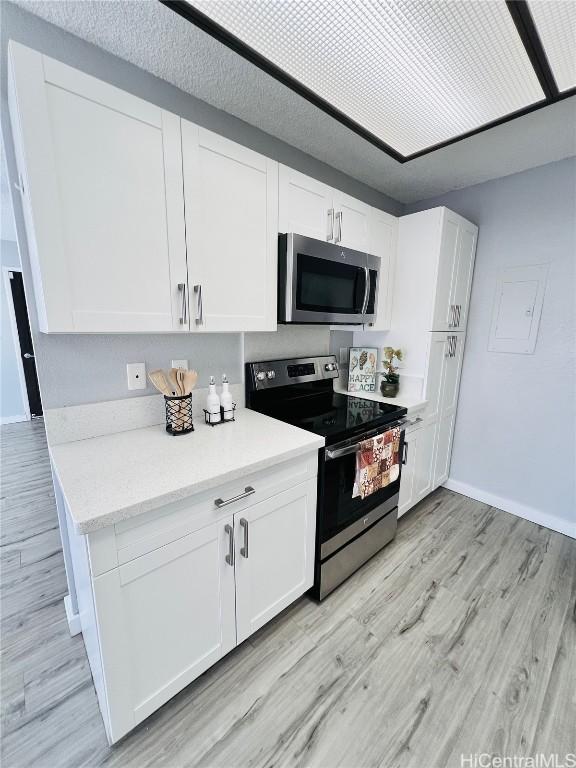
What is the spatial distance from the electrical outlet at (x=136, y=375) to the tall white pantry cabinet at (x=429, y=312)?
168 cm

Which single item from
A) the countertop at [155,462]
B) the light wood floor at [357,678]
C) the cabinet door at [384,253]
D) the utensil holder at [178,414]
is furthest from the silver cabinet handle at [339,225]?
the light wood floor at [357,678]

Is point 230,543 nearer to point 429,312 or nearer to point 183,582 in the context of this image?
point 183,582

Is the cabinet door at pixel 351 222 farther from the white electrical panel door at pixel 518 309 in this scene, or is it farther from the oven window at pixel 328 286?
the white electrical panel door at pixel 518 309

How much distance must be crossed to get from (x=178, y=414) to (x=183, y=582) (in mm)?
661

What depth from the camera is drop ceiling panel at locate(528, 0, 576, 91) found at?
926 mm

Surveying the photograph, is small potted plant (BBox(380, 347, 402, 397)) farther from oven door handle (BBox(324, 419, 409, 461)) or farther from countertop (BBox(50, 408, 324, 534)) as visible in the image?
countertop (BBox(50, 408, 324, 534))

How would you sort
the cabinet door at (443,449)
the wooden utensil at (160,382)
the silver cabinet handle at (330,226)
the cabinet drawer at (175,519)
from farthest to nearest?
the cabinet door at (443,449) < the silver cabinet handle at (330,226) < the wooden utensil at (160,382) < the cabinet drawer at (175,519)

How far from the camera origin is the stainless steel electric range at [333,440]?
61.3 inches

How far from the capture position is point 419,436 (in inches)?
89.2

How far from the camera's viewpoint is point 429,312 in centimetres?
220

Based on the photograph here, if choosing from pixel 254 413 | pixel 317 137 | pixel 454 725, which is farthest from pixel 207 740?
pixel 317 137

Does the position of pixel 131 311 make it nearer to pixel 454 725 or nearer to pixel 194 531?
pixel 194 531

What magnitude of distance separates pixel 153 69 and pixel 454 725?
290 cm

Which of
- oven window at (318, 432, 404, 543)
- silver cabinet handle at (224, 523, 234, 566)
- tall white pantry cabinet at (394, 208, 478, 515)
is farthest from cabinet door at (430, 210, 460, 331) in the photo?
silver cabinet handle at (224, 523, 234, 566)
